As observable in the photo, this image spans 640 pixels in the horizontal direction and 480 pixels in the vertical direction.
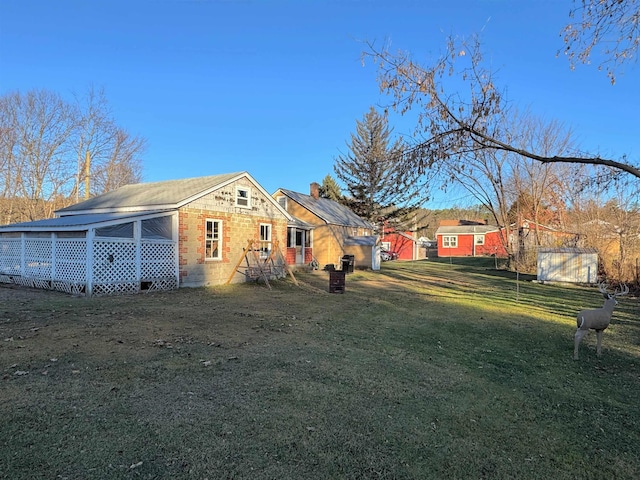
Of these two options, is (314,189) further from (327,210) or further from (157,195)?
(157,195)

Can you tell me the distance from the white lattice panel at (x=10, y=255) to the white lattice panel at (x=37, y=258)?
26.4 inches

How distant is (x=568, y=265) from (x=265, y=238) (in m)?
15.2

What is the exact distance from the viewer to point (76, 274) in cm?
1223

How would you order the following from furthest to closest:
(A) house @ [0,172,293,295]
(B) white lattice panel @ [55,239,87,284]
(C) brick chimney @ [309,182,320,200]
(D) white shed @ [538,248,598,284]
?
(C) brick chimney @ [309,182,320,200] < (D) white shed @ [538,248,598,284] < (A) house @ [0,172,293,295] < (B) white lattice panel @ [55,239,87,284]

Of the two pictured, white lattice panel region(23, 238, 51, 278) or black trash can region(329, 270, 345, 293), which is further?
black trash can region(329, 270, 345, 293)

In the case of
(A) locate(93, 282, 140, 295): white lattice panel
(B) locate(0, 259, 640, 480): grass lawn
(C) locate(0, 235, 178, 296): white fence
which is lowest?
(B) locate(0, 259, 640, 480): grass lawn

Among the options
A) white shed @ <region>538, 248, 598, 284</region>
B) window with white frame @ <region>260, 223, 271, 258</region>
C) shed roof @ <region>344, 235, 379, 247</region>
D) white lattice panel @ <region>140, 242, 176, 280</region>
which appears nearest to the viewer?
white lattice panel @ <region>140, 242, 176, 280</region>

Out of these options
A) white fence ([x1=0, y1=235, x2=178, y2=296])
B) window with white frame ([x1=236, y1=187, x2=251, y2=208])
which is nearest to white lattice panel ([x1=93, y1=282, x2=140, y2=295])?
white fence ([x1=0, y1=235, x2=178, y2=296])

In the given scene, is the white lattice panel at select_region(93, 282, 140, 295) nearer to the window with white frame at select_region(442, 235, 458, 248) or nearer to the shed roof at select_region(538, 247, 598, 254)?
the shed roof at select_region(538, 247, 598, 254)

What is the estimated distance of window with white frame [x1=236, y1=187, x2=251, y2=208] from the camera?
1672cm

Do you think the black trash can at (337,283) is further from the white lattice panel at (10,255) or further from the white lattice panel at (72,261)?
the white lattice panel at (10,255)

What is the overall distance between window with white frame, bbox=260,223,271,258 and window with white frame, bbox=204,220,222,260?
8.57 ft

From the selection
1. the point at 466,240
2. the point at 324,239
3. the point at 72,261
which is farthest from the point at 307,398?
the point at 466,240

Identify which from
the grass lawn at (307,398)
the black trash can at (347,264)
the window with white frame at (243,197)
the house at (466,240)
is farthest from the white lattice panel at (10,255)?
the house at (466,240)
